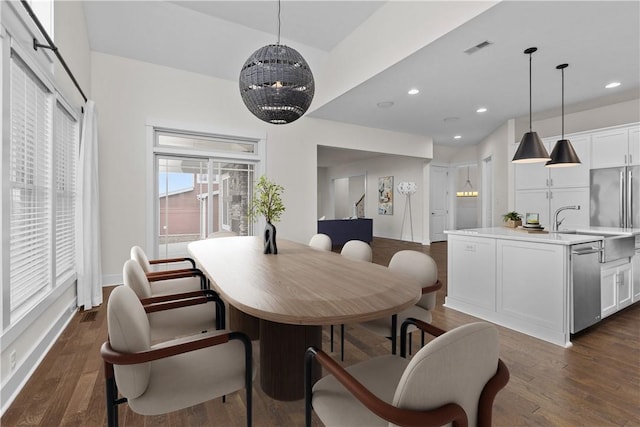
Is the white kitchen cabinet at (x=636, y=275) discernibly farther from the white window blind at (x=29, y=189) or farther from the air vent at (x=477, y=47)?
the white window blind at (x=29, y=189)

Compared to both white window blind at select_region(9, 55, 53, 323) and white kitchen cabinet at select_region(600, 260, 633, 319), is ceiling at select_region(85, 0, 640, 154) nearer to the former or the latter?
white window blind at select_region(9, 55, 53, 323)

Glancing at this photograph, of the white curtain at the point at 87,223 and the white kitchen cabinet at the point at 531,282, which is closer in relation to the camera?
the white kitchen cabinet at the point at 531,282

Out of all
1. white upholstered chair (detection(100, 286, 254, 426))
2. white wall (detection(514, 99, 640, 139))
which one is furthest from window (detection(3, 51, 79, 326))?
white wall (detection(514, 99, 640, 139))

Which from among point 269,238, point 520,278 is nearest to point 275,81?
point 269,238

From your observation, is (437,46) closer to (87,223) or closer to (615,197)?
(615,197)

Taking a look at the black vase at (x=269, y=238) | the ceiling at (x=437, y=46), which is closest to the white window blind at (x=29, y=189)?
the black vase at (x=269, y=238)

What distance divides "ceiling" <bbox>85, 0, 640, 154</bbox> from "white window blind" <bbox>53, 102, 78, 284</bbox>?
66.6 inches

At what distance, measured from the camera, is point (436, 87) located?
428 cm

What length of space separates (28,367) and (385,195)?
872 cm

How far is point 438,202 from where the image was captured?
8891 millimetres

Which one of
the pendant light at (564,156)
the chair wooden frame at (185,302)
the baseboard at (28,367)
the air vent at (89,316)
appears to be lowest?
the air vent at (89,316)

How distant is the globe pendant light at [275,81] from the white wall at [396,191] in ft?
21.7

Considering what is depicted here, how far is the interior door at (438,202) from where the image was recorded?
873 cm

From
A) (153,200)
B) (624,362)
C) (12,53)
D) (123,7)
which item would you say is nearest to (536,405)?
(624,362)
